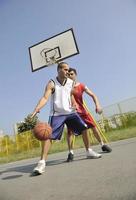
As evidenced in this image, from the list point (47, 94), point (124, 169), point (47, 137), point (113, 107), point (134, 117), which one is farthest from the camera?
point (113, 107)

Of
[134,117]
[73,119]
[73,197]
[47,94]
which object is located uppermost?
[134,117]

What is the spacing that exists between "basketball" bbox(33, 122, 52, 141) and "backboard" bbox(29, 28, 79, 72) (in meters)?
6.47

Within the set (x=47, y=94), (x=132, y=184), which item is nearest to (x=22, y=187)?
(x=132, y=184)

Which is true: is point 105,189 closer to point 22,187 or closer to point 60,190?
point 60,190

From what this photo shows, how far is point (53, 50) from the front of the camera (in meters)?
11.3

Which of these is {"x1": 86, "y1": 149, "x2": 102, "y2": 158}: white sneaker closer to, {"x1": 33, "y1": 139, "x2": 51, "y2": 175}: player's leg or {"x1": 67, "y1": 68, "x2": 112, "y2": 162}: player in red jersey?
{"x1": 67, "y1": 68, "x2": 112, "y2": 162}: player in red jersey

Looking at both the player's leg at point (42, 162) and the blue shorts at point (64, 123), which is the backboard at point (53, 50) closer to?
the blue shorts at point (64, 123)

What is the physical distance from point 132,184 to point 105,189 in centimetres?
23

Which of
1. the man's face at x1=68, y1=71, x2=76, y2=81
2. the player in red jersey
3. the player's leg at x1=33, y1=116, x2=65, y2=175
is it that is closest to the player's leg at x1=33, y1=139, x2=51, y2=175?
the player's leg at x1=33, y1=116, x2=65, y2=175

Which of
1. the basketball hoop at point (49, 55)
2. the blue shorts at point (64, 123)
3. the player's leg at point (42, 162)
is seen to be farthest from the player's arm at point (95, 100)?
the basketball hoop at point (49, 55)

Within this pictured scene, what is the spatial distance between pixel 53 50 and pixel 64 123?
6.74m

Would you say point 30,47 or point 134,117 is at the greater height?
point 30,47

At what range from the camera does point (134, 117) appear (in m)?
22.5

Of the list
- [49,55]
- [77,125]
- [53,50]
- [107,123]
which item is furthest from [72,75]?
[107,123]
